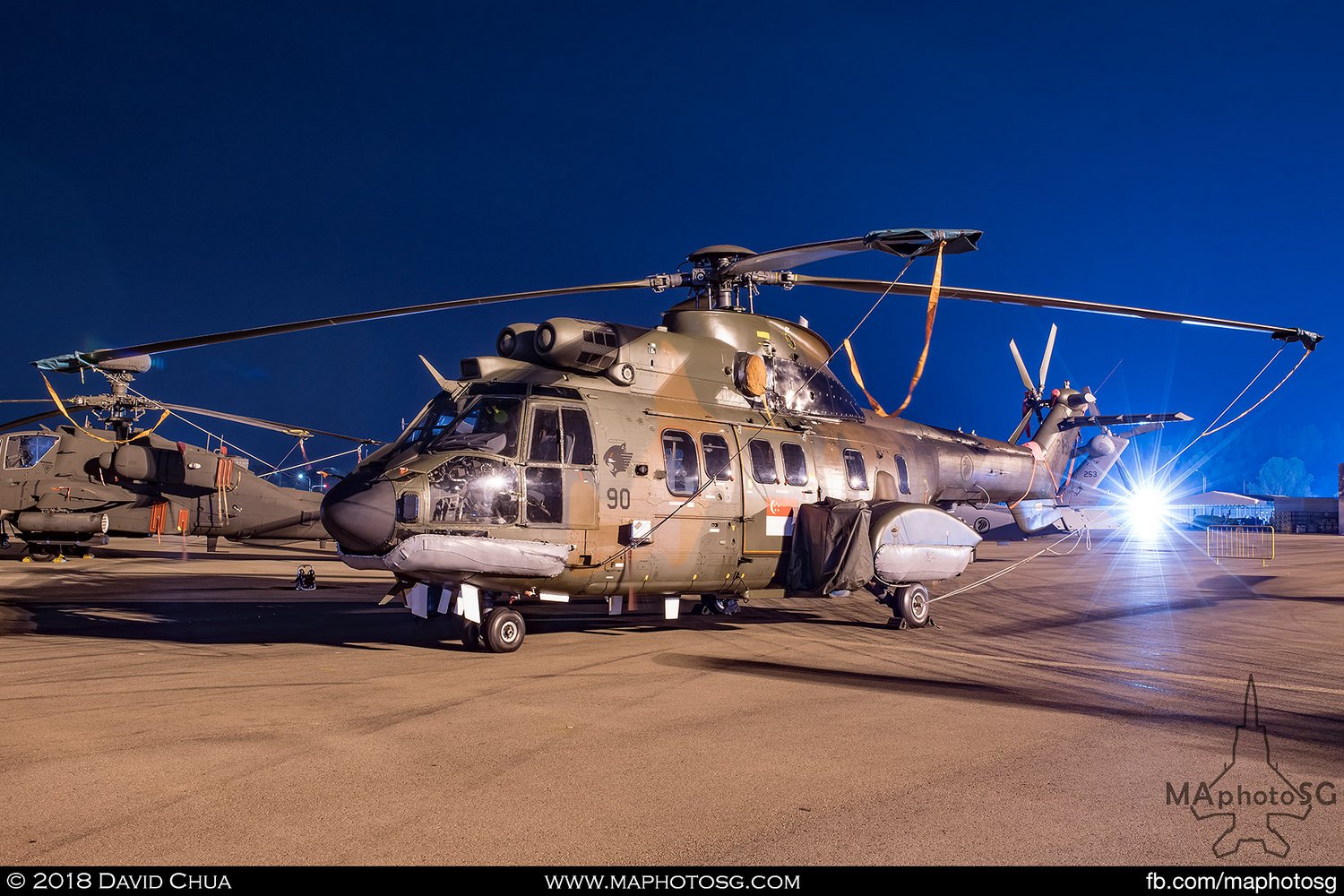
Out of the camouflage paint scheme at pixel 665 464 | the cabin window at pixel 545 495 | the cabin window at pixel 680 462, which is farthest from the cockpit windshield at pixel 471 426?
the cabin window at pixel 680 462

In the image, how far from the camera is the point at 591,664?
31.1 ft

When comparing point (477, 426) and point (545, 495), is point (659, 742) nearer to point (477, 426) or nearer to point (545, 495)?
point (545, 495)

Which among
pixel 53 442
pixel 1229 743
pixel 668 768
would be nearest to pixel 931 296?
pixel 1229 743

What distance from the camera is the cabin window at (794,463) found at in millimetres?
12570

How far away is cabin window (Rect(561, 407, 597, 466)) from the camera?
1043 cm

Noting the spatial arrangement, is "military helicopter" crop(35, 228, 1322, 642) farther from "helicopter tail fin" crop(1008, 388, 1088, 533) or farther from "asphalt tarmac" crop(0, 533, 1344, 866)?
"helicopter tail fin" crop(1008, 388, 1088, 533)

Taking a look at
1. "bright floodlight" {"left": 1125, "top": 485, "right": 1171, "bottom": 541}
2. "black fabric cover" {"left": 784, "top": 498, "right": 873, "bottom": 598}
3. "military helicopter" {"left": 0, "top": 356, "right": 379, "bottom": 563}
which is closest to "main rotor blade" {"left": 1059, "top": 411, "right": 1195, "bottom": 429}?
"black fabric cover" {"left": 784, "top": 498, "right": 873, "bottom": 598}

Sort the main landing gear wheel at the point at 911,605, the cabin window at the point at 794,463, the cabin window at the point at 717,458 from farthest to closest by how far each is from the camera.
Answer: the main landing gear wheel at the point at 911,605 → the cabin window at the point at 794,463 → the cabin window at the point at 717,458

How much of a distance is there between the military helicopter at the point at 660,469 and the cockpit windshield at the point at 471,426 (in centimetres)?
2

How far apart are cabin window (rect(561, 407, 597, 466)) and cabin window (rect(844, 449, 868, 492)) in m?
4.56

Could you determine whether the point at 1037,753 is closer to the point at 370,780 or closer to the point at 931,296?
the point at 370,780

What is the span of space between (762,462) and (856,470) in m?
2.01

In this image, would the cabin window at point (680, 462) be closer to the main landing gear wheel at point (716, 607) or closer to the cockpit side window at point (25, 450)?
the main landing gear wheel at point (716, 607)

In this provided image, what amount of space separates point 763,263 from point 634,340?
1.90 metres
